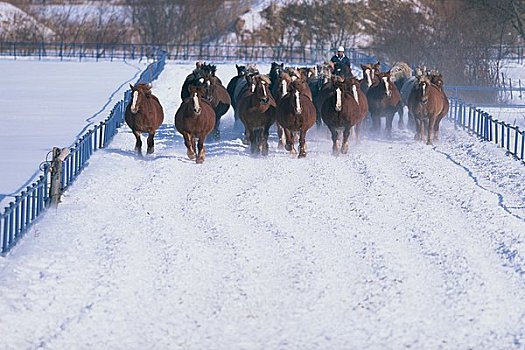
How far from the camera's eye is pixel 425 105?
24.2m

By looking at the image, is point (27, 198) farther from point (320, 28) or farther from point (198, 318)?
point (320, 28)

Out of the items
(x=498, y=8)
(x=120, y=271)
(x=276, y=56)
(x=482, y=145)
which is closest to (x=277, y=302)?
(x=120, y=271)

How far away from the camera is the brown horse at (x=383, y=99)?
25.5 meters

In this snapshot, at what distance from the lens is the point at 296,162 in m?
21.6

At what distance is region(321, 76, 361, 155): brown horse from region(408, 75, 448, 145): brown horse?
1.83 metres

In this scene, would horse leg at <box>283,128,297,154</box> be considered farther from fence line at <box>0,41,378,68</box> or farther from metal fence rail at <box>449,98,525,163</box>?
fence line at <box>0,41,378,68</box>

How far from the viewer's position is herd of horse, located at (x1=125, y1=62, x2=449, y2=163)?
2198 cm

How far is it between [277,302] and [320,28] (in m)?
61.1

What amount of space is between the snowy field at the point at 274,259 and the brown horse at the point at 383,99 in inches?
166

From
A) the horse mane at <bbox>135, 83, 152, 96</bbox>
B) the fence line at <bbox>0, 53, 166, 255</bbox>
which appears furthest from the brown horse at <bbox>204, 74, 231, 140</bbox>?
the fence line at <bbox>0, 53, 166, 255</bbox>

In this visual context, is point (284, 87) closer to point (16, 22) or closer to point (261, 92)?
point (261, 92)

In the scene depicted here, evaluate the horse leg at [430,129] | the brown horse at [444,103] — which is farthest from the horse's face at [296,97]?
the brown horse at [444,103]

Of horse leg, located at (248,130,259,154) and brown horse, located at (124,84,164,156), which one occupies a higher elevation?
brown horse, located at (124,84,164,156)

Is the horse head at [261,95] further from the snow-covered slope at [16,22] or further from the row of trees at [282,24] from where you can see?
the snow-covered slope at [16,22]
